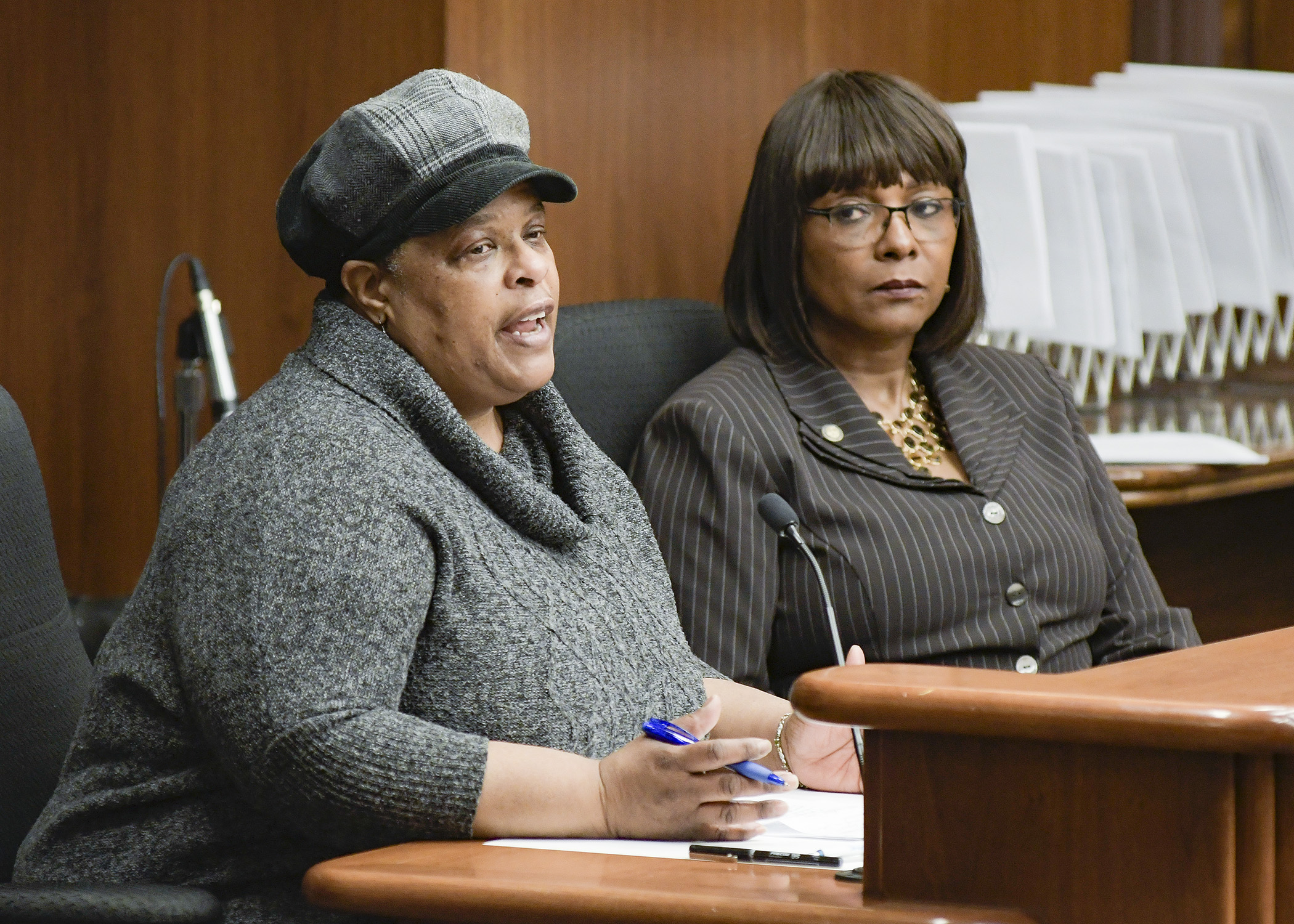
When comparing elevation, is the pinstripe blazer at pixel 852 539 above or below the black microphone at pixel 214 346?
below

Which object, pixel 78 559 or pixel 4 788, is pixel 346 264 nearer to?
pixel 4 788

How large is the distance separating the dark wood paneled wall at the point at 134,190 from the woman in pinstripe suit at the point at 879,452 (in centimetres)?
55

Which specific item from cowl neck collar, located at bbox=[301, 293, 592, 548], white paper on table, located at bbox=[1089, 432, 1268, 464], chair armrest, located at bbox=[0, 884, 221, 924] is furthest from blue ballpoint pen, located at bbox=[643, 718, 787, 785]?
white paper on table, located at bbox=[1089, 432, 1268, 464]

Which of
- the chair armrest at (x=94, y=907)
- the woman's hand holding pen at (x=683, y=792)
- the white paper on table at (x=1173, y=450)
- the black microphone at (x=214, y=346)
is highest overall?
the black microphone at (x=214, y=346)

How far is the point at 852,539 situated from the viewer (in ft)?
6.40

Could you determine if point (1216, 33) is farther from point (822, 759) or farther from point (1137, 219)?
point (822, 759)

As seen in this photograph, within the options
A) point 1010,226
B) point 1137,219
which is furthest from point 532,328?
point 1137,219

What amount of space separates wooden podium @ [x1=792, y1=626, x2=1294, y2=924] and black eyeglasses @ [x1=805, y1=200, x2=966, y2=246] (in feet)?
4.03

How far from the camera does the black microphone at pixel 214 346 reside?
7.06 feet

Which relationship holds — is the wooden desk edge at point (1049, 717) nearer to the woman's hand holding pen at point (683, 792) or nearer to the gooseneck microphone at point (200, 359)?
the woman's hand holding pen at point (683, 792)

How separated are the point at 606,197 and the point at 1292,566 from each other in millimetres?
1445

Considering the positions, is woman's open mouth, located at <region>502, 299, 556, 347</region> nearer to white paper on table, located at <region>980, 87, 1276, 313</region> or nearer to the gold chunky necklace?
the gold chunky necklace

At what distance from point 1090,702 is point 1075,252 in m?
2.24

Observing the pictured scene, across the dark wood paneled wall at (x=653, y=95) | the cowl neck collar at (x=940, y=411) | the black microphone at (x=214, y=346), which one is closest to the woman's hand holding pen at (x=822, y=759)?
the cowl neck collar at (x=940, y=411)
